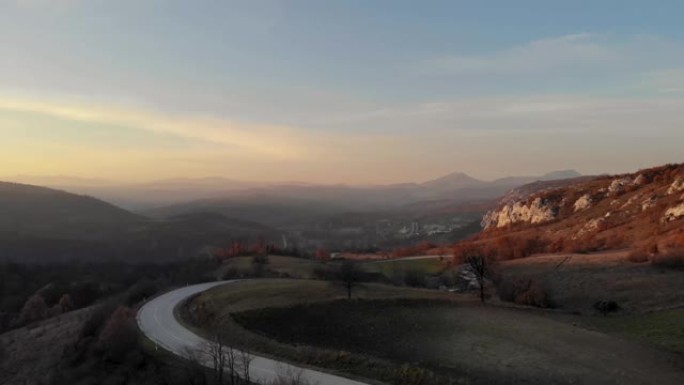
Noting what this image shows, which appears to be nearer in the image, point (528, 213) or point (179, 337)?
point (179, 337)

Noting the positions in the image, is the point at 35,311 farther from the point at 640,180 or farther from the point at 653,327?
the point at 640,180

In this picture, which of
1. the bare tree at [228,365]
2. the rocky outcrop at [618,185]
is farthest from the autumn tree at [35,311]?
the rocky outcrop at [618,185]

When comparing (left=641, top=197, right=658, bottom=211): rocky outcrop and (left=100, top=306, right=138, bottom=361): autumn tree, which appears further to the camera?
Answer: (left=641, top=197, right=658, bottom=211): rocky outcrop

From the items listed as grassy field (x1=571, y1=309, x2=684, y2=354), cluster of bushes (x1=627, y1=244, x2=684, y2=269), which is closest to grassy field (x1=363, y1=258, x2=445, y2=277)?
cluster of bushes (x1=627, y1=244, x2=684, y2=269)

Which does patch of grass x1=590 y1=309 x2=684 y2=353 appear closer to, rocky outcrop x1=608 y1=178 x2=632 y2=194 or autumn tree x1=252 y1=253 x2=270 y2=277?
autumn tree x1=252 y1=253 x2=270 y2=277

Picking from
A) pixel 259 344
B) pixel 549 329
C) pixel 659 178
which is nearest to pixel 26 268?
pixel 259 344

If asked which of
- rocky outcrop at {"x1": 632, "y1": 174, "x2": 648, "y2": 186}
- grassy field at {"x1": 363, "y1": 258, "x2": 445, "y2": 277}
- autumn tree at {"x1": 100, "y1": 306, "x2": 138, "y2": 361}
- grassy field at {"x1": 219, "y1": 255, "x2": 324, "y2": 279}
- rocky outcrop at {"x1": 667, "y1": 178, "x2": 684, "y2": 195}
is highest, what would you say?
rocky outcrop at {"x1": 632, "y1": 174, "x2": 648, "y2": 186}

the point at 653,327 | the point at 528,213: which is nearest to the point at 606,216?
the point at 528,213

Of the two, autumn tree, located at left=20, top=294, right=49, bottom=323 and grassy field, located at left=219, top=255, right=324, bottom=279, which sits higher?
grassy field, located at left=219, top=255, right=324, bottom=279
